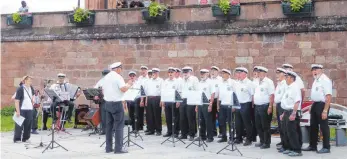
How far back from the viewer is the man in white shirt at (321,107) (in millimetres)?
11438

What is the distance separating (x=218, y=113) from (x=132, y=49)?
24.4 ft

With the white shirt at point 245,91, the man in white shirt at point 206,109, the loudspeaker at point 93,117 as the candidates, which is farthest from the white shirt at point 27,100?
the white shirt at point 245,91

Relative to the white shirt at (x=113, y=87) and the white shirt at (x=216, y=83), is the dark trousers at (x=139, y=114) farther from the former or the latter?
the white shirt at (x=113, y=87)

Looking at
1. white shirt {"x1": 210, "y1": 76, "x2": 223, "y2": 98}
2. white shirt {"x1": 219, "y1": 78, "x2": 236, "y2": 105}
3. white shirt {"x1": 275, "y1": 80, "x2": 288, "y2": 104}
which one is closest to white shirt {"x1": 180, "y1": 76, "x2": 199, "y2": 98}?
white shirt {"x1": 210, "y1": 76, "x2": 223, "y2": 98}

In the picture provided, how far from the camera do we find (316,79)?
11750mm

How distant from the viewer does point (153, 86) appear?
614 inches

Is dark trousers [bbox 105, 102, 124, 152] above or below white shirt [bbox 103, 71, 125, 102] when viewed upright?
below

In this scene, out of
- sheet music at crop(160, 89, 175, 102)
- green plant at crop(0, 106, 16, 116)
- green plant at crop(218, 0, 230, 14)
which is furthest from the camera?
green plant at crop(0, 106, 16, 116)

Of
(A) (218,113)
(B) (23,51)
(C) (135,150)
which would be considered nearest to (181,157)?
(C) (135,150)

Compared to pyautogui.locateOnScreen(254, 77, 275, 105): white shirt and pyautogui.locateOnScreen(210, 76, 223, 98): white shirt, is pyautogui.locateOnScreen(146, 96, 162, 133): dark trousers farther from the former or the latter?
pyautogui.locateOnScreen(254, 77, 275, 105): white shirt

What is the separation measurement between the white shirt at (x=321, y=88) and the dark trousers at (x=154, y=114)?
5.47 metres

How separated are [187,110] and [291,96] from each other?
3.83m

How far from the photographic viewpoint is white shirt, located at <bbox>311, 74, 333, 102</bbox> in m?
11.4

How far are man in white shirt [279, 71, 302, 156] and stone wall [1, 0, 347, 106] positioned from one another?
6.63 m
